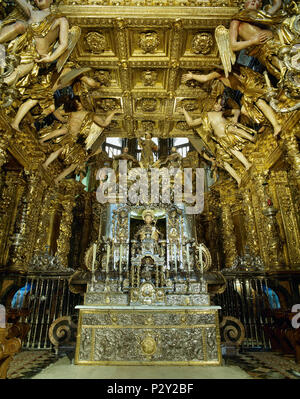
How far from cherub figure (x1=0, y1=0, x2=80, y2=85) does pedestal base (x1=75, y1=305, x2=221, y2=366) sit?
15.2ft

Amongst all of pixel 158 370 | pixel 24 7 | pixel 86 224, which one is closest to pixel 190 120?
pixel 24 7

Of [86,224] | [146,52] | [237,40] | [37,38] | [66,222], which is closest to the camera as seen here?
[37,38]

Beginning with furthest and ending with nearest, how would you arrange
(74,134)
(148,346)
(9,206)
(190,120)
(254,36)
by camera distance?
(190,120)
(74,134)
(9,206)
(254,36)
(148,346)

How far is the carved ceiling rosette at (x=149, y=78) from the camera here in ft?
24.3

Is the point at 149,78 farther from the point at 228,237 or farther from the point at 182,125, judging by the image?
the point at 228,237

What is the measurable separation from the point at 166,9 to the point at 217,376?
728 cm

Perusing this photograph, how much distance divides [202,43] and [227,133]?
2.53 meters

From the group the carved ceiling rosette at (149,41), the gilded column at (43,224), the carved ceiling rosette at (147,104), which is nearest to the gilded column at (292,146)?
the carved ceiling rosette at (149,41)

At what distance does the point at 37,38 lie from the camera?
196 inches

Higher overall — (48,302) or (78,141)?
(78,141)

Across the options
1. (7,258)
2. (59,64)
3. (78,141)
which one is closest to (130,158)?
→ (78,141)

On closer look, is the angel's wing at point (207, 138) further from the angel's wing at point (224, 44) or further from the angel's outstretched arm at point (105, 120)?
the angel's outstretched arm at point (105, 120)

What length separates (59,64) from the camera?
575 cm

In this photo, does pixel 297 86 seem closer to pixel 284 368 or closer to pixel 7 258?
pixel 284 368
